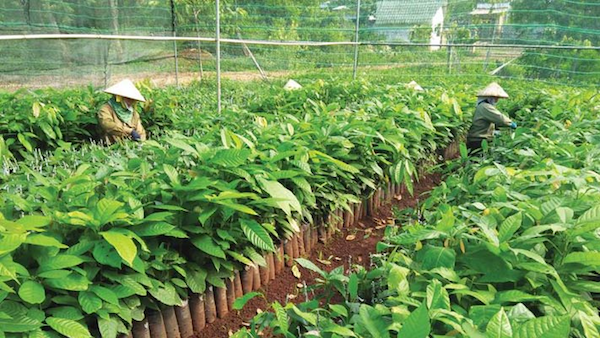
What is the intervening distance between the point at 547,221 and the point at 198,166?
5.55 feet

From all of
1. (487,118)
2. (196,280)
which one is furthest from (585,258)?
(487,118)

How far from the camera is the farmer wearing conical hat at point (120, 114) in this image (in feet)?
14.5

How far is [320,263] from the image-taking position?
3.10m

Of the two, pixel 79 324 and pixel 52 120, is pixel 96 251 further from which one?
pixel 52 120

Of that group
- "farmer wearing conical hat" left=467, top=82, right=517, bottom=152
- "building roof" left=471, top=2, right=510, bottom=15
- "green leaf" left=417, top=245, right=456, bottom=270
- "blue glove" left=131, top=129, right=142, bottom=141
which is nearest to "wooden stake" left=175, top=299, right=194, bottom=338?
"green leaf" left=417, top=245, right=456, bottom=270

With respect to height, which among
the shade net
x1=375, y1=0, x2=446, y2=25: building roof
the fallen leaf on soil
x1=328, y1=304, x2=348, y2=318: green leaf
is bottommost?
the fallen leaf on soil

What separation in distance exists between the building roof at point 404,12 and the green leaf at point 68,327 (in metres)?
11.1

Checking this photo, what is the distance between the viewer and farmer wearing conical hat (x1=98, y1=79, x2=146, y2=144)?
4.43m

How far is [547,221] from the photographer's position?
159 centimetres

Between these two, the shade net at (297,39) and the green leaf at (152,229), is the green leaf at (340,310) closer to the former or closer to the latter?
the green leaf at (152,229)

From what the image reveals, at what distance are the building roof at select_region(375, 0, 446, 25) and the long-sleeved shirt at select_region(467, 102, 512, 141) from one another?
700 centimetres

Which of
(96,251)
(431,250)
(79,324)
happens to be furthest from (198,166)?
(431,250)

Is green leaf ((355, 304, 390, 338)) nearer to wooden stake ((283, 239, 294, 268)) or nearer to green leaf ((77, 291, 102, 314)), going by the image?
green leaf ((77, 291, 102, 314))

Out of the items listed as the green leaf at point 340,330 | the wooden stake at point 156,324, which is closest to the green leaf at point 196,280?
the wooden stake at point 156,324
